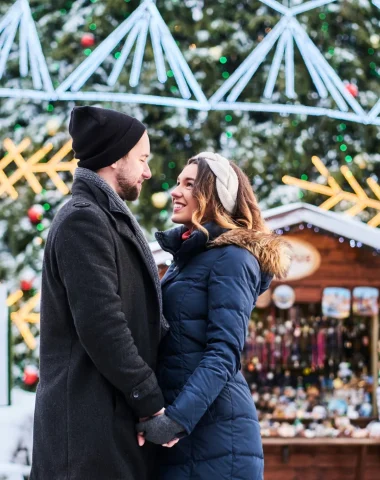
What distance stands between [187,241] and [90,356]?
541 millimetres

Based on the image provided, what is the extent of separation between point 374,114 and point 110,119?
118 inches

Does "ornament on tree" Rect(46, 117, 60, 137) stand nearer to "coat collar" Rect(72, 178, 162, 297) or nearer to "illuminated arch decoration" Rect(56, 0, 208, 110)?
"illuminated arch decoration" Rect(56, 0, 208, 110)

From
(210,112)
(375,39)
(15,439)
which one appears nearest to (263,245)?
(15,439)

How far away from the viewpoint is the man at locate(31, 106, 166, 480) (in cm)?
249

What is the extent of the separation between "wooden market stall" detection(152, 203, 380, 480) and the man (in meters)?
3.50

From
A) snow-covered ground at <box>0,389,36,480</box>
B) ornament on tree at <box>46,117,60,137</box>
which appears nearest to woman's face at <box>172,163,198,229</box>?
snow-covered ground at <box>0,389,36,480</box>

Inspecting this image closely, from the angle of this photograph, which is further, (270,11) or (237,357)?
(270,11)

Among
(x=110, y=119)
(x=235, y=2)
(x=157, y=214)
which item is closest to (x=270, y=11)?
(x=235, y=2)

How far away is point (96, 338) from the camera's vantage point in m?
2.47

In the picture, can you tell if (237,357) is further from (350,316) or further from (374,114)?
(350,316)

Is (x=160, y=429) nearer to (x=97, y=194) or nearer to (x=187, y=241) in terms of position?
(x=187, y=241)

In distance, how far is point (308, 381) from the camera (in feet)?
22.2

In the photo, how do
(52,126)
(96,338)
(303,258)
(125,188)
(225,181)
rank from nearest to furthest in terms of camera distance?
1. (96,338)
2. (125,188)
3. (225,181)
4. (303,258)
5. (52,126)

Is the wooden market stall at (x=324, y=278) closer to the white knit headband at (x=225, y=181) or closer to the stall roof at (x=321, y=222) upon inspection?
the stall roof at (x=321, y=222)
